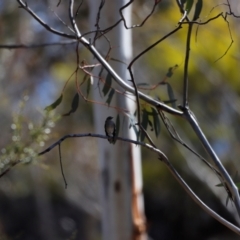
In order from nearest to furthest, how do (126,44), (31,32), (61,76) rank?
(126,44), (31,32), (61,76)

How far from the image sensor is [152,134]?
15.1 ft

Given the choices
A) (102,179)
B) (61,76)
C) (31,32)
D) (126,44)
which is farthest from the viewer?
(61,76)

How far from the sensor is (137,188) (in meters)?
2.48

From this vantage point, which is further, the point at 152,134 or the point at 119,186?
the point at 152,134

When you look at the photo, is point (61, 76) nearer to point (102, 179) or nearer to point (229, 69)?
point (229, 69)

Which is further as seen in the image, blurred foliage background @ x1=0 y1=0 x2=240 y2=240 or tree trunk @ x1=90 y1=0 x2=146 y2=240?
blurred foliage background @ x1=0 y1=0 x2=240 y2=240

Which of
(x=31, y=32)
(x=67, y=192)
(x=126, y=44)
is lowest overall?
(x=67, y=192)

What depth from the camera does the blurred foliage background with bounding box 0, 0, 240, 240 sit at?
14.9 feet

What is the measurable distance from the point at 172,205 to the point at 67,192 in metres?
1.04

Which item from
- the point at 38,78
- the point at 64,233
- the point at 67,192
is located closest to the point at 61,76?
the point at 38,78

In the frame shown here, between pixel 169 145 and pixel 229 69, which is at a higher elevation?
pixel 229 69

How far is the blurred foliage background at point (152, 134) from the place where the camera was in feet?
14.9

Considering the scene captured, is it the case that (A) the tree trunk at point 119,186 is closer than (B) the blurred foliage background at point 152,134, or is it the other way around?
(A) the tree trunk at point 119,186

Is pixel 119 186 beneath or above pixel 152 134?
beneath
